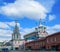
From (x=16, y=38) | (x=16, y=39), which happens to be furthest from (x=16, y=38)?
(x=16, y=39)

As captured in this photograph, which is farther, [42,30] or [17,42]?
[17,42]

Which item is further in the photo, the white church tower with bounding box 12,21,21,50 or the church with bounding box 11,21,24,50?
the white church tower with bounding box 12,21,21,50

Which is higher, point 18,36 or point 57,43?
point 18,36

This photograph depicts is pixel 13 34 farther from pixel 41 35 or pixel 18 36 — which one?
pixel 41 35

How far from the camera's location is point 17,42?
338 ft

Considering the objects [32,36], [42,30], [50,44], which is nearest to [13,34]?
[32,36]

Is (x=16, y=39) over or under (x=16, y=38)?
under

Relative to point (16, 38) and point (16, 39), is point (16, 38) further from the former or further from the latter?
point (16, 39)

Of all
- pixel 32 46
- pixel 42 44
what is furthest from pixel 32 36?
pixel 42 44

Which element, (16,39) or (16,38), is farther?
(16,38)

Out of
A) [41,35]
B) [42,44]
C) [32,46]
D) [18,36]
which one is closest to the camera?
[42,44]

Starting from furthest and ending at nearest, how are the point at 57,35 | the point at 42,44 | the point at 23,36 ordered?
the point at 23,36, the point at 42,44, the point at 57,35

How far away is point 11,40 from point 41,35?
76.3ft

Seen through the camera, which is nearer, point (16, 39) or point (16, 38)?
point (16, 39)
